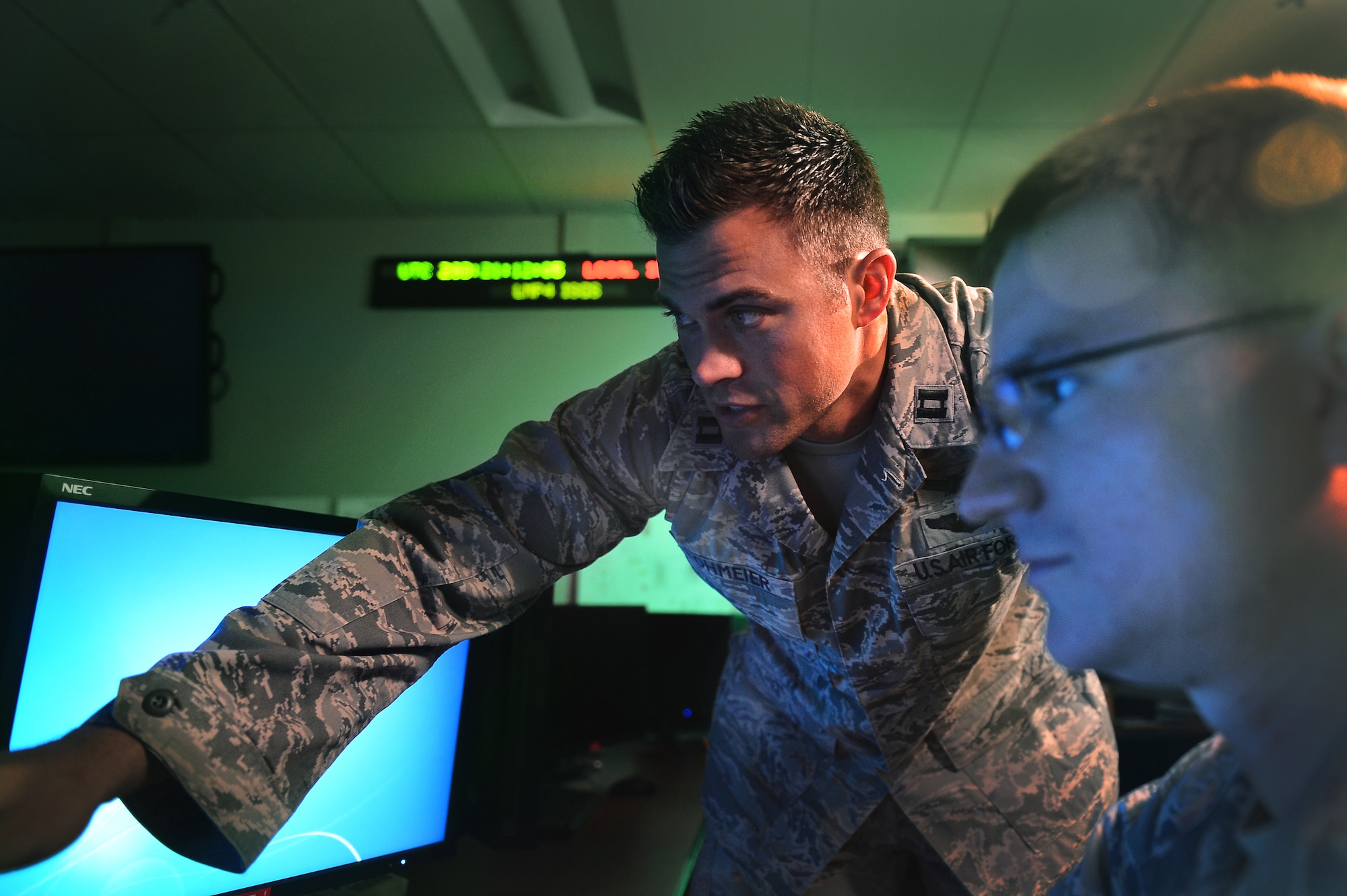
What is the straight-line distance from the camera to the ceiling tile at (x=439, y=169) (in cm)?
275

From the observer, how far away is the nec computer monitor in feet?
2.19

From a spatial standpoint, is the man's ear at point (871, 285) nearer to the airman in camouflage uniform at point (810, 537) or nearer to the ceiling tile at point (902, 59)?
the airman in camouflage uniform at point (810, 537)

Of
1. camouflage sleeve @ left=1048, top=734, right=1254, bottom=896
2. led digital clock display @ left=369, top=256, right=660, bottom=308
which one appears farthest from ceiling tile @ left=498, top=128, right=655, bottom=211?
camouflage sleeve @ left=1048, top=734, right=1254, bottom=896

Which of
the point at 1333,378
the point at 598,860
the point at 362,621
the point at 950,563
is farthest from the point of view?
the point at 598,860

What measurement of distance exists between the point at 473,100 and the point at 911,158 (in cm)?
147

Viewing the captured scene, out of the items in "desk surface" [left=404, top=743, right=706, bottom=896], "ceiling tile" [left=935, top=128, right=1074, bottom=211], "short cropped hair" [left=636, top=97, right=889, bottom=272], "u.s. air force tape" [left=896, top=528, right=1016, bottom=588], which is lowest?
"desk surface" [left=404, top=743, right=706, bottom=896]

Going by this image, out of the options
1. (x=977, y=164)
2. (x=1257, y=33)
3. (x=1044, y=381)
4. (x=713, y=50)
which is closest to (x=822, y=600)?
(x=1044, y=381)

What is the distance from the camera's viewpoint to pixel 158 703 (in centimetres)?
56

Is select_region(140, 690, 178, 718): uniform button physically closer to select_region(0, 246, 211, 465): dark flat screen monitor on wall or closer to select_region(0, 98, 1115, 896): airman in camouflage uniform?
select_region(0, 98, 1115, 896): airman in camouflage uniform

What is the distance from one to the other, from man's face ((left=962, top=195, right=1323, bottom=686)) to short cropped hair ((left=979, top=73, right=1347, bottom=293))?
0.01 m

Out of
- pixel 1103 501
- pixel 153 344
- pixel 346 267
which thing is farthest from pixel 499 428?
pixel 1103 501

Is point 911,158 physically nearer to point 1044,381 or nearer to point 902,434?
point 902,434

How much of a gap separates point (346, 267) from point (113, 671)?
289 cm

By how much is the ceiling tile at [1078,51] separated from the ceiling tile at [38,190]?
3413 mm
